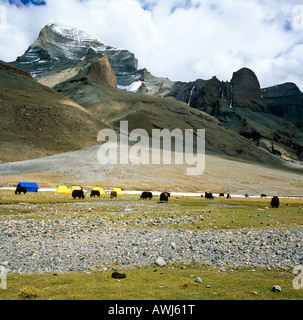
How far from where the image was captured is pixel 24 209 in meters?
28.9

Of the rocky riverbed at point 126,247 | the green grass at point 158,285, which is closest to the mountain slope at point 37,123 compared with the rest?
the rocky riverbed at point 126,247

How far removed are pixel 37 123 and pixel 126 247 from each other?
5296 inches

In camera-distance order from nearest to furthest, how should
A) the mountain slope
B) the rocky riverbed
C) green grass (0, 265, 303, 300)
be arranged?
green grass (0, 265, 303, 300) < the rocky riverbed < the mountain slope

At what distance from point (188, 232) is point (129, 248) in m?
6.15


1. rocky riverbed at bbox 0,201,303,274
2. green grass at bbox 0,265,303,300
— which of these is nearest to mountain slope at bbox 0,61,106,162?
rocky riverbed at bbox 0,201,303,274

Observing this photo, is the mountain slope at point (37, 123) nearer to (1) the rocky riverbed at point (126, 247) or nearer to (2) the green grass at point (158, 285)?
(1) the rocky riverbed at point (126, 247)

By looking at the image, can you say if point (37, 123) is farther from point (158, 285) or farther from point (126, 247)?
point (158, 285)

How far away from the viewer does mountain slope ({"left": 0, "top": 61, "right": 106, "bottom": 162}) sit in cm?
12275

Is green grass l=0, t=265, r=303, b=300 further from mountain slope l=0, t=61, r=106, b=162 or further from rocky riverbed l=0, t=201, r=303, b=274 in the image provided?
mountain slope l=0, t=61, r=106, b=162

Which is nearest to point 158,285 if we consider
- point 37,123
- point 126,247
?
point 126,247

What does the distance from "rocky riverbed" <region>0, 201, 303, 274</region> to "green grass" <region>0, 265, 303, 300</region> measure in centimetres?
113

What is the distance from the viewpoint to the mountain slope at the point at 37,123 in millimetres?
122750

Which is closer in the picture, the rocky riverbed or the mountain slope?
the rocky riverbed
